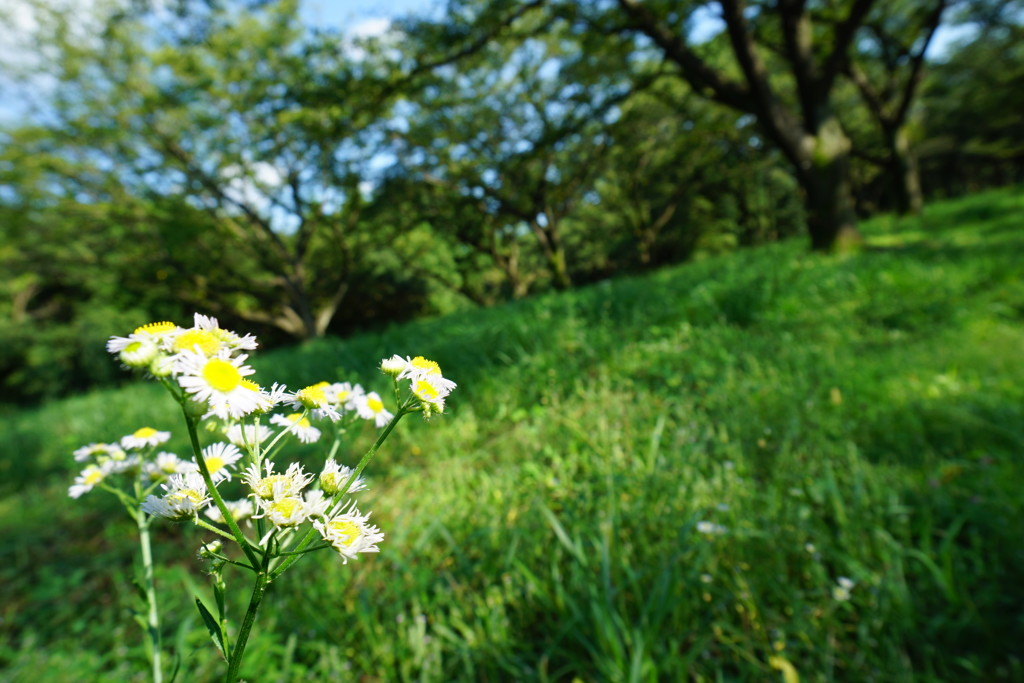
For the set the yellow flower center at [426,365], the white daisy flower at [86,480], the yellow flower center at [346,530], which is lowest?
the yellow flower center at [346,530]

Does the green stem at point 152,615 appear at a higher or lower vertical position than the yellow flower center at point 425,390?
lower

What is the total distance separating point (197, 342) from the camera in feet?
1.50

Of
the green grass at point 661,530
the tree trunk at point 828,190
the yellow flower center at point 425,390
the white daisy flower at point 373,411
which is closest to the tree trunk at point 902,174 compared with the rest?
the tree trunk at point 828,190

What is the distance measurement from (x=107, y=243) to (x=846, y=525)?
18.6 meters

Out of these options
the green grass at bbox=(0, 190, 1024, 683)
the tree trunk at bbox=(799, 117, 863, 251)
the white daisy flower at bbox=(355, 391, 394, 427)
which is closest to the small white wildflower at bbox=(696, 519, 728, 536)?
the green grass at bbox=(0, 190, 1024, 683)

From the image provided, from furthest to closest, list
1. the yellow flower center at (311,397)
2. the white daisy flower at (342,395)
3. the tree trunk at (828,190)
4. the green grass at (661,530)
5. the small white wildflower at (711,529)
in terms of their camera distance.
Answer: the tree trunk at (828,190) → the small white wildflower at (711,529) → the green grass at (661,530) → the white daisy flower at (342,395) → the yellow flower center at (311,397)

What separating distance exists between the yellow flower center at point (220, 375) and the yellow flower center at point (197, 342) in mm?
13

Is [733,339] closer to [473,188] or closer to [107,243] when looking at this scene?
[473,188]

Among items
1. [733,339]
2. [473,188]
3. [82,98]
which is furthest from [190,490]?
[82,98]

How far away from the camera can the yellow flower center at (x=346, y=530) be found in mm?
463

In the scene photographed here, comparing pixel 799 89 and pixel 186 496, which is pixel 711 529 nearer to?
pixel 186 496

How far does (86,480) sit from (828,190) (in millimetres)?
6971

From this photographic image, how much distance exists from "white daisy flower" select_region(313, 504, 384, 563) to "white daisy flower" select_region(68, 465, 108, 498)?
484 mm

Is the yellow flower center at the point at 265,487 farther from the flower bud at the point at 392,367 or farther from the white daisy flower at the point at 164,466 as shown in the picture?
the white daisy flower at the point at 164,466
